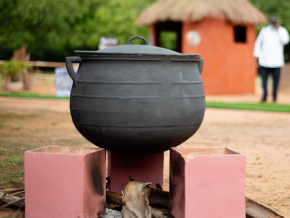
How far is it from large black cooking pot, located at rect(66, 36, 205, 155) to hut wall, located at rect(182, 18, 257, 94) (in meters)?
12.5

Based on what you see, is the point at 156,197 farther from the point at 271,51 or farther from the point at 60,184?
the point at 271,51

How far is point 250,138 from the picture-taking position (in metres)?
6.98

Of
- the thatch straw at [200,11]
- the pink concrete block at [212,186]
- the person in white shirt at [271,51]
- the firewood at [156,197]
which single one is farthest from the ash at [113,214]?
the thatch straw at [200,11]

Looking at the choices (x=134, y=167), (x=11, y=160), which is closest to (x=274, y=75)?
(x=11, y=160)

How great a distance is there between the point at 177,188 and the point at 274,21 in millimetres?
10141

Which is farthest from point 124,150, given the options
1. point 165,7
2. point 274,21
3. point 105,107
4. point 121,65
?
point 165,7

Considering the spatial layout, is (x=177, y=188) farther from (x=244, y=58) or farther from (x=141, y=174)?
(x=244, y=58)

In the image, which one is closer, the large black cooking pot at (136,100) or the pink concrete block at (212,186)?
the pink concrete block at (212,186)

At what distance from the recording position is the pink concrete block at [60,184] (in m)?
3.06

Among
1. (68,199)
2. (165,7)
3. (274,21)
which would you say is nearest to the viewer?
(68,199)

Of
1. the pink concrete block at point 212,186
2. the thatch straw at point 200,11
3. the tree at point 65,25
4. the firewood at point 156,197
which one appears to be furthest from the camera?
the thatch straw at point 200,11

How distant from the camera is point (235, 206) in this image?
3.12 meters

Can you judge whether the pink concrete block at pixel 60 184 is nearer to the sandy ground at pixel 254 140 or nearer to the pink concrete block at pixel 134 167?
the pink concrete block at pixel 134 167

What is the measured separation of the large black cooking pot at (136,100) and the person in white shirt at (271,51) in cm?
933
